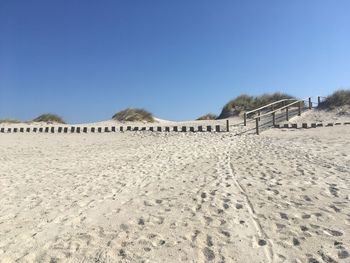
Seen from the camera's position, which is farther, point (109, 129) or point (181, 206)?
point (109, 129)

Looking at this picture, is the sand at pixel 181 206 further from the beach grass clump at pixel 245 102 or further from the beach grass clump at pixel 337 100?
the beach grass clump at pixel 245 102

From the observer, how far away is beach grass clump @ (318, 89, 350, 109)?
21328 millimetres

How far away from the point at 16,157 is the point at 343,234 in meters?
10.5

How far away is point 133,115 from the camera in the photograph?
25000 mm

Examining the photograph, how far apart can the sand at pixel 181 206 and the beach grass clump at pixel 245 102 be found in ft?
38.7

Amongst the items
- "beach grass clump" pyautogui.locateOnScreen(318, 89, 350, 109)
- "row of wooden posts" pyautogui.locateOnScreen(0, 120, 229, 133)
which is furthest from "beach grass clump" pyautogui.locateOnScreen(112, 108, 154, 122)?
"beach grass clump" pyautogui.locateOnScreen(318, 89, 350, 109)

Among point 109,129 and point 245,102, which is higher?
point 245,102

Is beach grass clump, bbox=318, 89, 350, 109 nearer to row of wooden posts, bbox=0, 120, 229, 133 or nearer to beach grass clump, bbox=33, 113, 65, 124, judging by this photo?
row of wooden posts, bbox=0, 120, 229, 133

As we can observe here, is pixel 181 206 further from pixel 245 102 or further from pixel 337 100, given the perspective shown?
pixel 245 102

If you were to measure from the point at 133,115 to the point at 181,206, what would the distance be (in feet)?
61.9

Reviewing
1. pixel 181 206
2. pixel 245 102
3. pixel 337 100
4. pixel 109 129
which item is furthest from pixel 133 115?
pixel 181 206

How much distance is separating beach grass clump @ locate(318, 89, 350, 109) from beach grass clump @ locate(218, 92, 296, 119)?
2865 mm

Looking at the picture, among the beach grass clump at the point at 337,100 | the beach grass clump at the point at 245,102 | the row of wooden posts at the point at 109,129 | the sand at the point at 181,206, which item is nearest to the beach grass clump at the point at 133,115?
the row of wooden posts at the point at 109,129

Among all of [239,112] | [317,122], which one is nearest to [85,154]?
[317,122]
